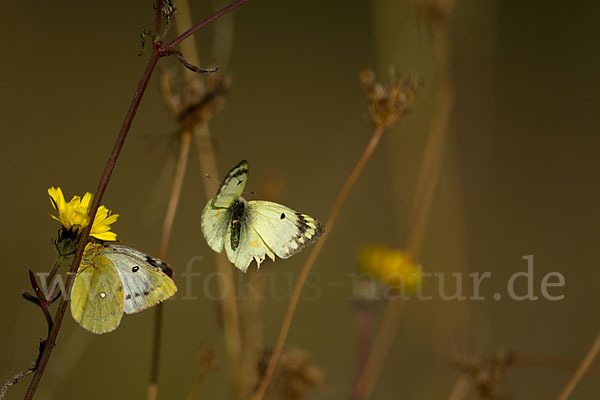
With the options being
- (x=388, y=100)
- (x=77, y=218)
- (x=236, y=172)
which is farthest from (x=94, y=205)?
(x=388, y=100)

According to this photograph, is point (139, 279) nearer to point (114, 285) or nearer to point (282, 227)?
point (114, 285)

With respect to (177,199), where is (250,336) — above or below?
below

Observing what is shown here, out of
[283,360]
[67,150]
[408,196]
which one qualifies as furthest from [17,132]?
[283,360]

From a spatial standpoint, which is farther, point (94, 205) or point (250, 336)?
point (250, 336)

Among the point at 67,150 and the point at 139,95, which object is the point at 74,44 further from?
the point at 139,95

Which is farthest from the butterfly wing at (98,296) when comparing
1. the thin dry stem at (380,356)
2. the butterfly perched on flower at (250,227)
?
the thin dry stem at (380,356)

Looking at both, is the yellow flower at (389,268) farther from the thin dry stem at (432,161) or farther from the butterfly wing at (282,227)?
the butterfly wing at (282,227)

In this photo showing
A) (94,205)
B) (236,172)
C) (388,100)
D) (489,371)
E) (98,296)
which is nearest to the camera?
(94,205)
